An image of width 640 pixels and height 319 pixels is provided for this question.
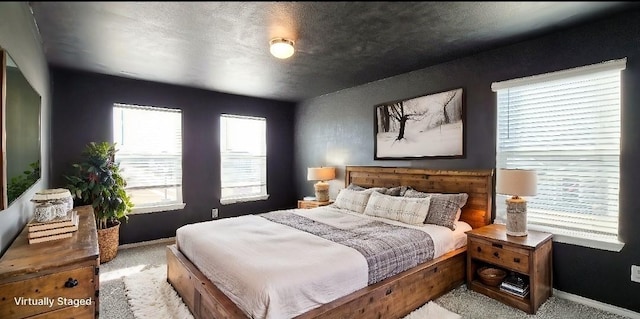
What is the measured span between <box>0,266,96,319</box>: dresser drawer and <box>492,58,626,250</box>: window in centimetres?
332

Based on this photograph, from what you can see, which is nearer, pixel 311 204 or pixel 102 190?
pixel 102 190

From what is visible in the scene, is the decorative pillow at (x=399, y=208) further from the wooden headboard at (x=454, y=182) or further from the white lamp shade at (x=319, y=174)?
the white lamp shade at (x=319, y=174)

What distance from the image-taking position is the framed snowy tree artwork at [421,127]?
3.27m

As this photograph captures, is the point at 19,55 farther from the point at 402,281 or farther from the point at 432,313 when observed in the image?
the point at 432,313

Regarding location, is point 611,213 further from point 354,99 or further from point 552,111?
point 354,99

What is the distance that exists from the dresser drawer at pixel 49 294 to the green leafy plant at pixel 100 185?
2.12 metres

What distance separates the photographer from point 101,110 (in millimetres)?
3840

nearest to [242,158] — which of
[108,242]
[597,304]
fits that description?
[108,242]

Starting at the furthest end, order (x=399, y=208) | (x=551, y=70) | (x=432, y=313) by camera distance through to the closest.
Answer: (x=399, y=208), (x=551, y=70), (x=432, y=313)

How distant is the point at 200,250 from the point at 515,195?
8.64 ft

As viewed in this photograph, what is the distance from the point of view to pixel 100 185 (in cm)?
343

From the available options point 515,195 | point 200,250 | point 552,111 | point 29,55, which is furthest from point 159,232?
point 552,111

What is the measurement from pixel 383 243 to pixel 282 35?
1.89 metres

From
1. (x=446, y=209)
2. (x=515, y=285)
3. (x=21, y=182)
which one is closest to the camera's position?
(x=21, y=182)
